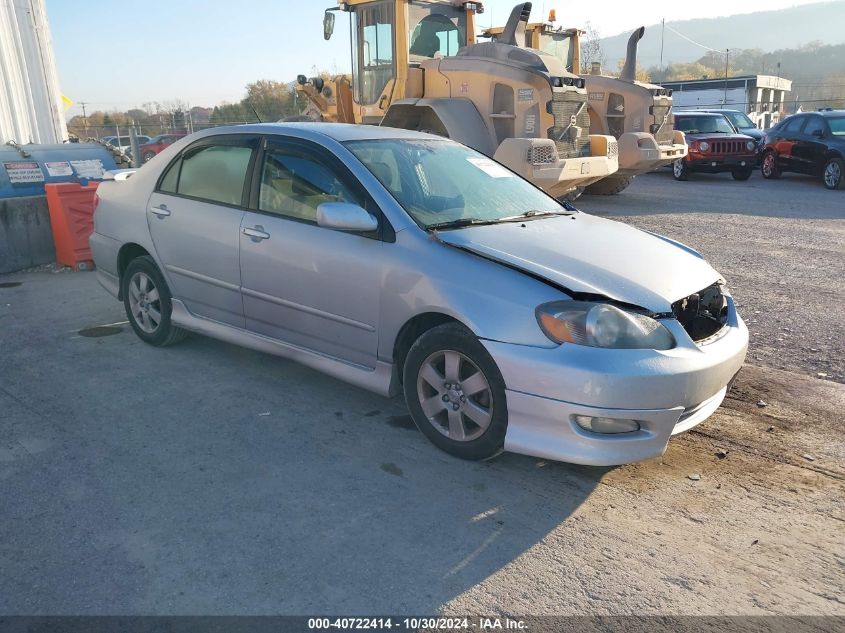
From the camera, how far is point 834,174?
15.8m

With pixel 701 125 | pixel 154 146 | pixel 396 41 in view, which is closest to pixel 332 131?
pixel 396 41

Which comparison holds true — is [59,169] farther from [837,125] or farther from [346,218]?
[837,125]

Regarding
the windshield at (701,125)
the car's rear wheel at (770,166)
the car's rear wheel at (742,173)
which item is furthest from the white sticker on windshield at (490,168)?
the car's rear wheel at (770,166)

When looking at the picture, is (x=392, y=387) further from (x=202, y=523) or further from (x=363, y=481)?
(x=202, y=523)

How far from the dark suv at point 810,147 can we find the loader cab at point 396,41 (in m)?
9.33

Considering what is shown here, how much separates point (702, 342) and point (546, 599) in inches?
61.0

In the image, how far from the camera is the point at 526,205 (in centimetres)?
453

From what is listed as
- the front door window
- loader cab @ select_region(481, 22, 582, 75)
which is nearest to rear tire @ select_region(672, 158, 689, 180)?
loader cab @ select_region(481, 22, 582, 75)

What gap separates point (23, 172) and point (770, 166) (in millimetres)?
16873

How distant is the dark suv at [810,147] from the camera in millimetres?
15828

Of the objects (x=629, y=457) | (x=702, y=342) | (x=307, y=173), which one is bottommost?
(x=629, y=457)

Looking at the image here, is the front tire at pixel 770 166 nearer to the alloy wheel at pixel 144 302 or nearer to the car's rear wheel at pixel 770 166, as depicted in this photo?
the car's rear wheel at pixel 770 166

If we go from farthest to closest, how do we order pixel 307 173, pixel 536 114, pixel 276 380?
pixel 536 114, pixel 276 380, pixel 307 173

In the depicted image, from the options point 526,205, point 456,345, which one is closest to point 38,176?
point 526,205
